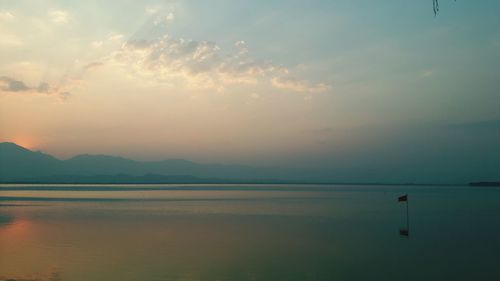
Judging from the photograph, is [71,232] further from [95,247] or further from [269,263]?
[269,263]

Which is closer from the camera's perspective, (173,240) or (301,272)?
(301,272)

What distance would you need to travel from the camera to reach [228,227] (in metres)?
28.3

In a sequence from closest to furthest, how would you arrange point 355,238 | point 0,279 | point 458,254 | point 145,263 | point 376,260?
point 0,279 < point 145,263 < point 376,260 < point 458,254 < point 355,238

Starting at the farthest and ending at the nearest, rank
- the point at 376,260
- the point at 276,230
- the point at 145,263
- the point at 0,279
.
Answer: the point at 276,230
the point at 376,260
the point at 145,263
the point at 0,279

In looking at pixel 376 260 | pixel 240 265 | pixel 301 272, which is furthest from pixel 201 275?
pixel 376 260

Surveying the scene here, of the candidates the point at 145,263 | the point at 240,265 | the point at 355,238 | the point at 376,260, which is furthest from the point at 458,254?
the point at 145,263

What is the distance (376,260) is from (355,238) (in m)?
6.20

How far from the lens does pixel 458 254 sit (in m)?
19.1

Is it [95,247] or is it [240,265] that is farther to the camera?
[95,247]

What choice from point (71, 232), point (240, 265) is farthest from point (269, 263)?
point (71, 232)

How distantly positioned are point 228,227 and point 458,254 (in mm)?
13554

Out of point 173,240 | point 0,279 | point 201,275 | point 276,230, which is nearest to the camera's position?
Result: point 0,279

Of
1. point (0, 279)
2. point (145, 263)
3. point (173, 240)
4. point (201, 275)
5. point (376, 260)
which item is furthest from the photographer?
point (173, 240)

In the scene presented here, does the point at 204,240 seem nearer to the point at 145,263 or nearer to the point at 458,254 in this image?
the point at 145,263
